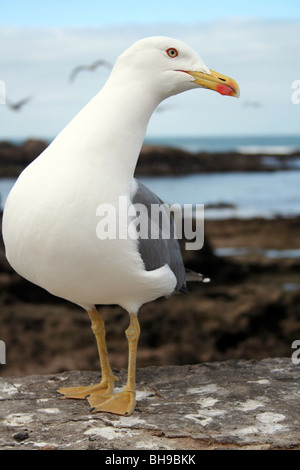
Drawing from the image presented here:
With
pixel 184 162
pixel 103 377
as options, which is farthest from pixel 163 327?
pixel 184 162

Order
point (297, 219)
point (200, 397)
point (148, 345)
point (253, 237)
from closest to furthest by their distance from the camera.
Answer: point (200, 397) < point (148, 345) < point (253, 237) < point (297, 219)

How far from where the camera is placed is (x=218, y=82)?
3854mm

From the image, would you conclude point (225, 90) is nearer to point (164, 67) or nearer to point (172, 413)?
point (164, 67)

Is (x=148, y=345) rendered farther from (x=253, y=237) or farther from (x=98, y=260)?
(x=253, y=237)

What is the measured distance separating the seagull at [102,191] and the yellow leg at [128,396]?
184mm

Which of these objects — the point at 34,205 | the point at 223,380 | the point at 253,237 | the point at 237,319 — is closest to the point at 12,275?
the point at 237,319

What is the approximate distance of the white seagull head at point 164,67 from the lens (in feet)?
12.1

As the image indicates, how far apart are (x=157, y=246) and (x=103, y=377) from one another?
1.23 meters

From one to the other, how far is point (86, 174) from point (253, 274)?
8.54 metres

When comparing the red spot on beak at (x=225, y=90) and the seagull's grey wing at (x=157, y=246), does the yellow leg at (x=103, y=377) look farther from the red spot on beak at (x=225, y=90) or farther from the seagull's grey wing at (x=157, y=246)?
the red spot on beak at (x=225, y=90)

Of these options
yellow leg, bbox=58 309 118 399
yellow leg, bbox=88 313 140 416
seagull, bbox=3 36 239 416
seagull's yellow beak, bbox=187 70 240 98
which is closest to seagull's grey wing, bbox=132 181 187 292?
seagull, bbox=3 36 239 416

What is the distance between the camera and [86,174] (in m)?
3.51

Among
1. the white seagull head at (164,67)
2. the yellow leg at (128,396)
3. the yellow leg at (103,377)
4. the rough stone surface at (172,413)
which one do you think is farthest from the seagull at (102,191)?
the rough stone surface at (172,413)
